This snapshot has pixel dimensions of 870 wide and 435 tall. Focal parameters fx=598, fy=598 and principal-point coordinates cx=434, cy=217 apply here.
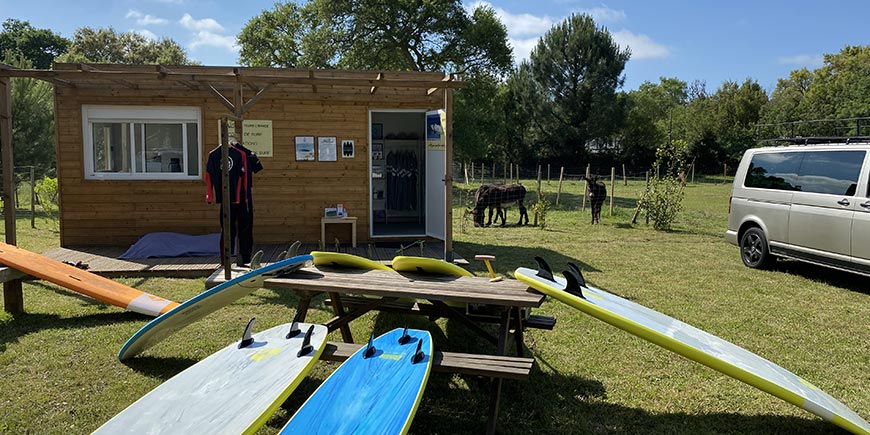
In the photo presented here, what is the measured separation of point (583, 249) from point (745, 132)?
110 ft

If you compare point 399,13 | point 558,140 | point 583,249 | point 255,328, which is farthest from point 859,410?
point 558,140

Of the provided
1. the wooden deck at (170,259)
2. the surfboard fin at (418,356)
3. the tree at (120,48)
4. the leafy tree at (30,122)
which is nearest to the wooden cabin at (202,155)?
the wooden deck at (170,259)

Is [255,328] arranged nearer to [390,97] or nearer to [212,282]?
[212,282]

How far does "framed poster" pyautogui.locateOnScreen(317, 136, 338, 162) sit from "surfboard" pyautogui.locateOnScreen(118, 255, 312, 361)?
17.9 feet

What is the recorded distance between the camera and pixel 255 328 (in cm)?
529

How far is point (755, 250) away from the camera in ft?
28.0

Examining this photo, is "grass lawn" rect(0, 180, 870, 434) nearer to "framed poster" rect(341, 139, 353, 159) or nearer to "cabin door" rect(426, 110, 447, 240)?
"cabin door" rect(426, 110, 447, 240)

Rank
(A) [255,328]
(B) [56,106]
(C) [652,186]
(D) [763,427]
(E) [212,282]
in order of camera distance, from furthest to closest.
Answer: (C) [652,186] → (B) [56,106] → (E) [212,282] → (A) [255,328] → (D) [763,427]

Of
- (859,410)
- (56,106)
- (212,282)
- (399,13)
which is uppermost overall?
(399,13)

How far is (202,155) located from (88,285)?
13.9ft

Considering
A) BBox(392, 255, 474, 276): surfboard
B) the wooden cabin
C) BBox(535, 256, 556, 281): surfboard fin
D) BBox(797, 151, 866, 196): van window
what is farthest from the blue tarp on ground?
BBox(797, 151, 866, 196): van window

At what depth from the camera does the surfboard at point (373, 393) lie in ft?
8.59

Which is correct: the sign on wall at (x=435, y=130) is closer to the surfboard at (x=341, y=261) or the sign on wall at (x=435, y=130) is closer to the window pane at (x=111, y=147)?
the surfboard at (x=341, y=261)

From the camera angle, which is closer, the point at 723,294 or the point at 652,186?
the point at 723,294
